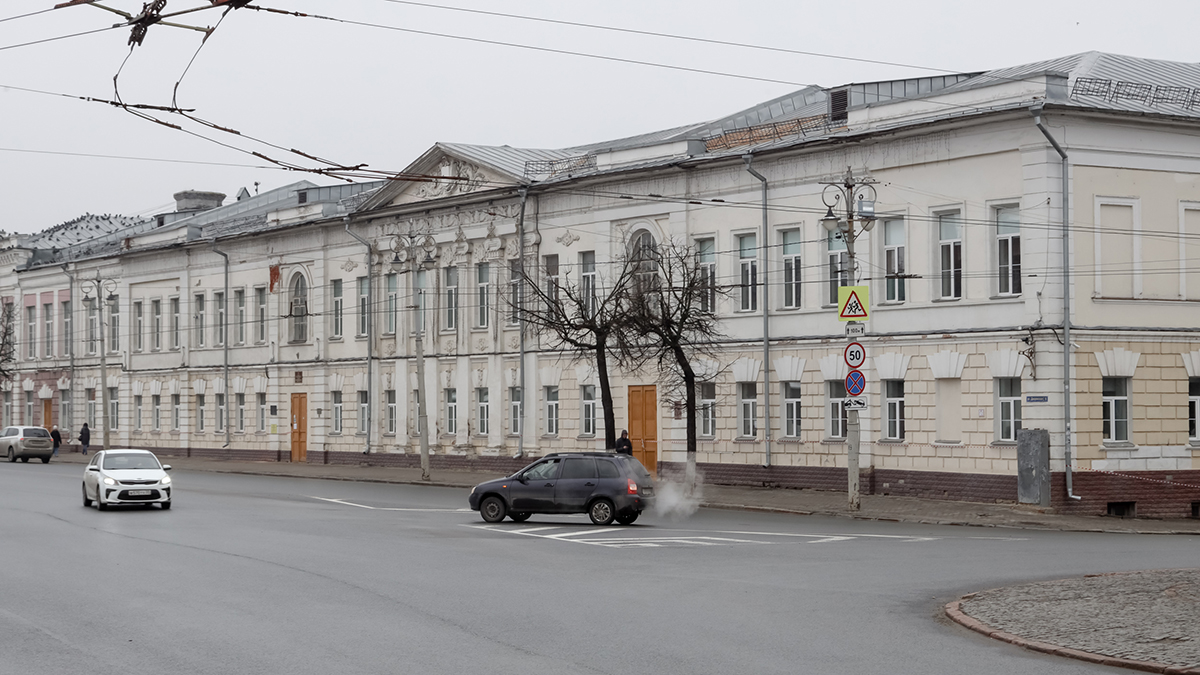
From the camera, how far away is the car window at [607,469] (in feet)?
89.0

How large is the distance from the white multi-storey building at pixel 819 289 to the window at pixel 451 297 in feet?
0.61

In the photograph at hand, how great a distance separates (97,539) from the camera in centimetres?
2391

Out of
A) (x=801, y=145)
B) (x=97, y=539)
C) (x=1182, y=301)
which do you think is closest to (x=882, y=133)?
(x=801, y=145)

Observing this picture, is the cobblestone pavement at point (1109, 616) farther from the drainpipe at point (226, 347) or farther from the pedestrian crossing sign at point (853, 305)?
the drainpipe at point (226, 347)

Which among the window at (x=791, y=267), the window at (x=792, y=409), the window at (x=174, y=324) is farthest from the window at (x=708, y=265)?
the window at (x=174, y=324)

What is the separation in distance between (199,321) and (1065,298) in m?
42.8

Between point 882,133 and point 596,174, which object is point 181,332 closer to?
point 596,174

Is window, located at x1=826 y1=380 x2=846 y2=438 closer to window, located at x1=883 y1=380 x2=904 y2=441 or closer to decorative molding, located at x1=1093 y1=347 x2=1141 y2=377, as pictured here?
window, located at x1=883 y1=380 x2=904 y2=441

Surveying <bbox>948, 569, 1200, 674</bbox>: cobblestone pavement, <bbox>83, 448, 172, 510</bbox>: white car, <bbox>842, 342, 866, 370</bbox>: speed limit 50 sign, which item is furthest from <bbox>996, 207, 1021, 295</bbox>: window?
<bbox>83, 448, 172, 510</bbox>: white car

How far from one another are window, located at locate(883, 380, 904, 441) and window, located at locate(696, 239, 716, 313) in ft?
18.8

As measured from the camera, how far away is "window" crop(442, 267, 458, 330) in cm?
4984

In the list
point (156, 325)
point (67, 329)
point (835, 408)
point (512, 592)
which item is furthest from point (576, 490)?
point (67, 329)

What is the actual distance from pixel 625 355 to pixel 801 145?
24.7 feet

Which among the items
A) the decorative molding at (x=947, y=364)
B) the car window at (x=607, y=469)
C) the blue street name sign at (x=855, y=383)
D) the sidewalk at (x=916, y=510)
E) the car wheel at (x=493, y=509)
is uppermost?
the decorative molding at (x=947, y=364)
